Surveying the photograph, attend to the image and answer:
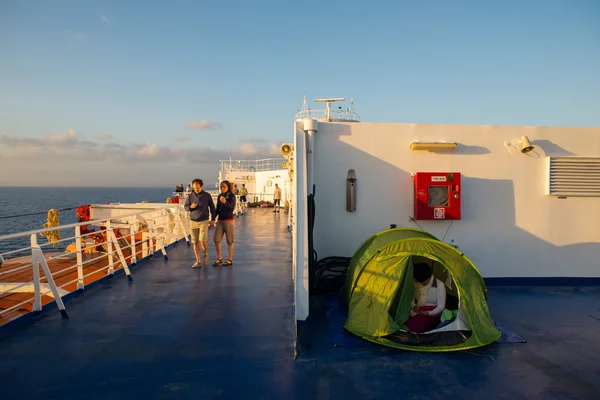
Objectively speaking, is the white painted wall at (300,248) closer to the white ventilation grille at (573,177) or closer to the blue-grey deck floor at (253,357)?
the blue-grey deck floor at (253,357)

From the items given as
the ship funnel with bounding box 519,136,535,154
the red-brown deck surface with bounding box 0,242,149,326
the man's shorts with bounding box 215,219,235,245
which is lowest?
the red-brown deck surface with bounding box 0,242,149,326

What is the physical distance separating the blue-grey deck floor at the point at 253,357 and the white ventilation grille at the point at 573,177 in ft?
6.61

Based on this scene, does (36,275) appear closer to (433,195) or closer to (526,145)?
(433,195)

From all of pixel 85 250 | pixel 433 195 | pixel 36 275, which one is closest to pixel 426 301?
pixel 433 195

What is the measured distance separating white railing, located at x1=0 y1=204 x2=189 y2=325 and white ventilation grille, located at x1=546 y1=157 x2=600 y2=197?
24.6 feet

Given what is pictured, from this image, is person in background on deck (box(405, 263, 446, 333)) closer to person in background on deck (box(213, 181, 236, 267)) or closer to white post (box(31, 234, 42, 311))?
person in background on deck (box(213, 181, 236, 267))

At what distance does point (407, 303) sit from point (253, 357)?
2.03 m

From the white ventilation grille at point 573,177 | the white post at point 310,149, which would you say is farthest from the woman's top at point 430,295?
the white ventilation grille at point 573,177

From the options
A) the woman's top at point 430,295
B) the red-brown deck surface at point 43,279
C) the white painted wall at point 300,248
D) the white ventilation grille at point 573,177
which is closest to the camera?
the white painted wall at point 300,248

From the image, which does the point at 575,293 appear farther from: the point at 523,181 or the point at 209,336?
the point at 209,336

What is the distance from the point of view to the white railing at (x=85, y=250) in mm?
4934

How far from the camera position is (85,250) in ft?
47.4

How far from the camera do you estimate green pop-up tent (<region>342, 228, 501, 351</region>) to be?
4406 mm

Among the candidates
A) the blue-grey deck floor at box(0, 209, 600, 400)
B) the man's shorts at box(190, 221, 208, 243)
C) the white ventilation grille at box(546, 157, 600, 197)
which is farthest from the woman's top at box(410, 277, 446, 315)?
the man's shorts at box(190, 221, 208, 243)
